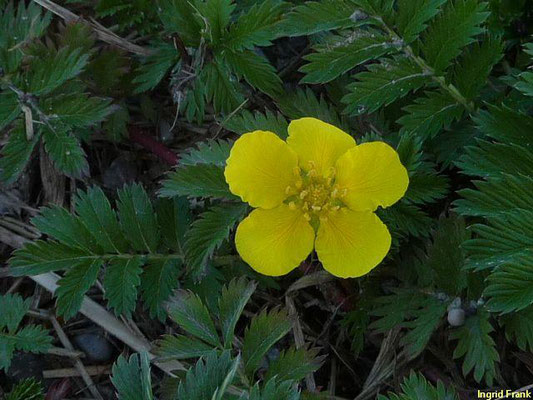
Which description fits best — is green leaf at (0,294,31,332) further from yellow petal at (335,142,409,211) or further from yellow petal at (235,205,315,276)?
yellow petal at (335,142,409,211)

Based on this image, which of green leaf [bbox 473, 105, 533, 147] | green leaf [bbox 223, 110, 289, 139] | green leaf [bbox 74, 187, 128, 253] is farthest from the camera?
green leaf [bbox 74, 187, 128, 253]

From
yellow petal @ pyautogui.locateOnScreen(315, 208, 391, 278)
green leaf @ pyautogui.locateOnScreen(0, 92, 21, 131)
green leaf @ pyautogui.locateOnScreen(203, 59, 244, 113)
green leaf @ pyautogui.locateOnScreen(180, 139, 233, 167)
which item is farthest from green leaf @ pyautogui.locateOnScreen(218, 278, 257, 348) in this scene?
green leaf @ pyautogui.locateOnScreen(0, 92, 21, 131)

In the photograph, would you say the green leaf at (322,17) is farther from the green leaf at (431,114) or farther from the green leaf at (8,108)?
the green leaf at (8,108)

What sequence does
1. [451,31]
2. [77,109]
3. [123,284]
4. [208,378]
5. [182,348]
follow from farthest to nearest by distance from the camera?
[77,109]
[123,284]
[451,31]
[182,348]
[208,378]

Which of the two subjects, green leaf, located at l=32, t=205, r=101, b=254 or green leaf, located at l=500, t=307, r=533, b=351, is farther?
green leaf, located at l=32, t=205, r=101, b=254

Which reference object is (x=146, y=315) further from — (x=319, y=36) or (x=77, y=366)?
(x=319, y=36)

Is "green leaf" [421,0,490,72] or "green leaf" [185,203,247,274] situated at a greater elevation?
"green leaf" [421,0,490,72]

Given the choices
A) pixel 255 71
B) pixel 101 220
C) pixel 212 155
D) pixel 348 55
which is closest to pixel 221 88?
pixel 255 71

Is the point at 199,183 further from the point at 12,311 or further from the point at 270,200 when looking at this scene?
the point at 12,311
